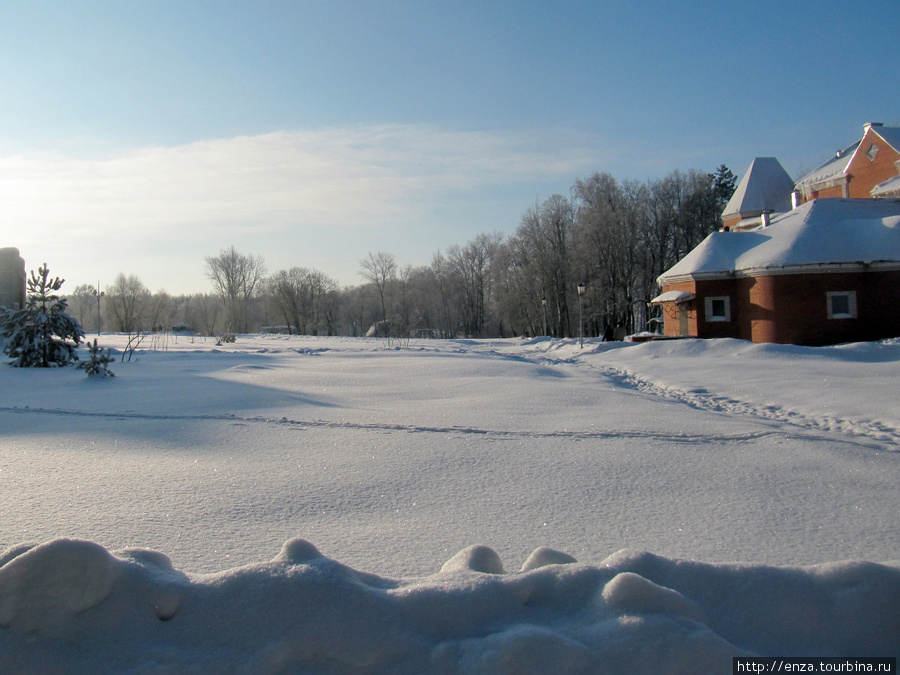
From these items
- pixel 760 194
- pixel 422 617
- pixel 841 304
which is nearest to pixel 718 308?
pixel 841 304

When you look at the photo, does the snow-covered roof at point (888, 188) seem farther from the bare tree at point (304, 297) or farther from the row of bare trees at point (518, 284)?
the bare tree at point (304, 297)

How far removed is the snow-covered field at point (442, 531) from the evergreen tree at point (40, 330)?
525cm

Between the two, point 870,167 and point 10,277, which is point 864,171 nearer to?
point 870,167

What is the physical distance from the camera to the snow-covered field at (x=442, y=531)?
172 centimetres

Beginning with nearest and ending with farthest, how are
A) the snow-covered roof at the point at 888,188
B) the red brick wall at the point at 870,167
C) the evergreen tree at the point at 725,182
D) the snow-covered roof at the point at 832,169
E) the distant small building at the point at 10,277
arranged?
the distant small building at the point at 10,277, the snow-covered roof at the point at 888,188, the red brick wall at the point at 870,167, the snow-covered roof at the point at 832,169, the evergreen tree at the point at 725,182

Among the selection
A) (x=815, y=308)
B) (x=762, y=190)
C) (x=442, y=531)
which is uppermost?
(x=762, y=190)

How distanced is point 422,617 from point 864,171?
3437 centimetres

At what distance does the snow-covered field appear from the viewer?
1.72 metres

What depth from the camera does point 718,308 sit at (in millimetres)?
23172

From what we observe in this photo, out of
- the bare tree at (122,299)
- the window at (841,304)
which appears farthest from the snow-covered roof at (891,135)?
the bare tree at (122,299)

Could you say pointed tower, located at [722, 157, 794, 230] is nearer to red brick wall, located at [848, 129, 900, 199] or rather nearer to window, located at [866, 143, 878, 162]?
red brick wall, located at [848, 129, 900, 199]

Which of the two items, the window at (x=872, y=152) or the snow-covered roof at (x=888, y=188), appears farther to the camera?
the window at (x=872, y=152)

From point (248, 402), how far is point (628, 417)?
5.45 m

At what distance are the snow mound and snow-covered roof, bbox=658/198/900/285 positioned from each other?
72.9 ft
